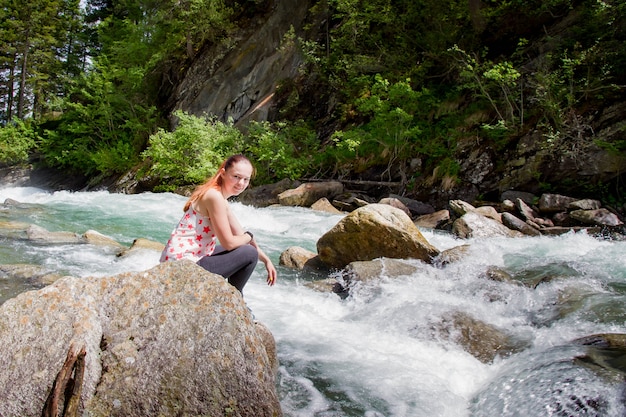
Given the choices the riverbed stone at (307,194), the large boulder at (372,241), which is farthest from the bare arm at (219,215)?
the riverbed stone at (307,194)

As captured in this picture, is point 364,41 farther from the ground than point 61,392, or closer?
farther from the ground

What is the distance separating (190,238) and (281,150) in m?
13.4

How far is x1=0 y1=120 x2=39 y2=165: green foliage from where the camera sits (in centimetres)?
2695

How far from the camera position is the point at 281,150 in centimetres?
1662

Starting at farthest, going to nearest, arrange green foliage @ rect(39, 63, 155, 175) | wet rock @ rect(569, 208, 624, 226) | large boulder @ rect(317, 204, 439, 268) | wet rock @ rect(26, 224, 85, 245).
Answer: green foliage @ rect(39, 63, 155, 175) < wet rock @ rect(569, 208, 624, 226) < wet rock @ rect(26, 224, 85, 245) < large boulder @ rect(317, 204, 439, 268)

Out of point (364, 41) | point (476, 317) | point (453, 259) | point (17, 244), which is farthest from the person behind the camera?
point (364, 41)

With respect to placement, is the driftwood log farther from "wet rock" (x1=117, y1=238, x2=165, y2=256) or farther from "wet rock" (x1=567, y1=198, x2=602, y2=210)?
"wet rock" (x1=567, y1=198, x2=602, y2=210)

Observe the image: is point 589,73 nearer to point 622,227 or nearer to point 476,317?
point 622,227

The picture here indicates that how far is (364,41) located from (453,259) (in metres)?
13.6

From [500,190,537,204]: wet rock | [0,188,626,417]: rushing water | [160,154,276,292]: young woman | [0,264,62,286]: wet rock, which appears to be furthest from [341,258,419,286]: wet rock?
[500,190,537,204]: wet rock

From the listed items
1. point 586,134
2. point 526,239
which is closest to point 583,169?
point 586,134

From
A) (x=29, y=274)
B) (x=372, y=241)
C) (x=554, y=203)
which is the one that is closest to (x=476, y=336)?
(x=372, y=241)

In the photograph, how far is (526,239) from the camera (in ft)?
30.9

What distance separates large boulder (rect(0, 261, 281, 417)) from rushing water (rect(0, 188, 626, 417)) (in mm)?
803
